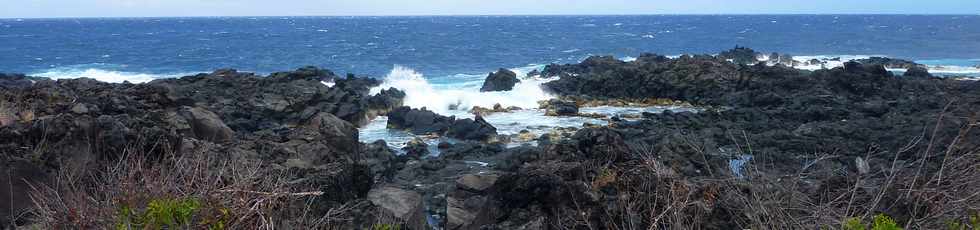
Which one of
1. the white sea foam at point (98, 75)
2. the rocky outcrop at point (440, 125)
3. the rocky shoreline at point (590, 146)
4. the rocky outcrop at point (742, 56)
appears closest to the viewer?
the rocky shoreline at point (590, 146)

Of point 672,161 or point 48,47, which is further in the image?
point 48,47

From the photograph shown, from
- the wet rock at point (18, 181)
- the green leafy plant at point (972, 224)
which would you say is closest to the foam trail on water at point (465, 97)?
the wet rock at point (18, 181)

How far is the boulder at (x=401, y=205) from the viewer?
8461 mm

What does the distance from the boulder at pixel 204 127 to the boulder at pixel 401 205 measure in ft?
17.0

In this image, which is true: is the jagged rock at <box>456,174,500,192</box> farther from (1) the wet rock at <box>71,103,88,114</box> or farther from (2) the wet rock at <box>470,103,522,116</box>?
(2) the wet rock at <box>470,103,522,116</box>

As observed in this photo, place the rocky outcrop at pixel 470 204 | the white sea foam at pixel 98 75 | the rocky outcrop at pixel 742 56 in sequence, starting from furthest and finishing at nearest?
the rocky outcrop at pixel 742 56, the white sea foam at pixel 98 75, the rocky outcrop at pixel 470 204

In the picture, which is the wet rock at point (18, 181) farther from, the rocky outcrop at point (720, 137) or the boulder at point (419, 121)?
the boulder at point (419, 121)

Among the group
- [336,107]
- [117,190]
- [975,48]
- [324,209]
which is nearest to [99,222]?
[117,190]

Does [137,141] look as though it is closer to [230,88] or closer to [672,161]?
[672,161]

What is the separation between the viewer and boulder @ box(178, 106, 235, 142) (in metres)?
13.2

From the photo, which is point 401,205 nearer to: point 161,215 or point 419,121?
point 161,215

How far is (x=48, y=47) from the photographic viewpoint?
67.5 meters

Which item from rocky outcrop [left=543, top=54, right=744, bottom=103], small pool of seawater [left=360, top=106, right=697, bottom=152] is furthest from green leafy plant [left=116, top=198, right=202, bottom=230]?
rocky outcrop [left=543, top=54, right=744, bottom=103]

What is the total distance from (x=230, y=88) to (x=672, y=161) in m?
17.9
